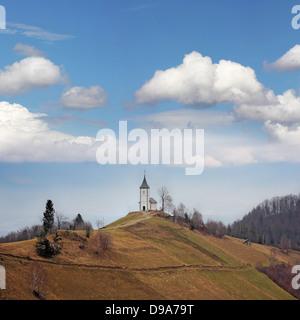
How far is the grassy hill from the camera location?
76.0 m

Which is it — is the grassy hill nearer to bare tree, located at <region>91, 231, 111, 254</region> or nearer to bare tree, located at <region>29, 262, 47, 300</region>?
bare tree, located at <region>29, 262, 47, 300</region>

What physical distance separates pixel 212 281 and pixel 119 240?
2871 cm

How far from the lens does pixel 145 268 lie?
9800cm

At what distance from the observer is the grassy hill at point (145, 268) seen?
76.0 m

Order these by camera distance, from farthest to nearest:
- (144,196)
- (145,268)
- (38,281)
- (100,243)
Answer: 1. (144,196)
2. (100,243)
3. (145,268)
4. (38,281)

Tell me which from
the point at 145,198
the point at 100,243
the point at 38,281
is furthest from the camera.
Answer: the point at 145,198

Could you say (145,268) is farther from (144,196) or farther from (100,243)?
(144,196)

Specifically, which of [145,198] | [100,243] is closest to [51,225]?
[100,243]

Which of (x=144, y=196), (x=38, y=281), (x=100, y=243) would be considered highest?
(x=144, y=196)

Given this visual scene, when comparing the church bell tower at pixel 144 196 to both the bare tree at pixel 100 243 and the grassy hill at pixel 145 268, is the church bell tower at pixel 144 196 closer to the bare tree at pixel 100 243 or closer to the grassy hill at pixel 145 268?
the grassy hill at pixel 145 268

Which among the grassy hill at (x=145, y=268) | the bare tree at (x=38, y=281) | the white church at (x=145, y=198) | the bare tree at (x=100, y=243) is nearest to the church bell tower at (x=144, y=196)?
the white church at (x=145, y=198)

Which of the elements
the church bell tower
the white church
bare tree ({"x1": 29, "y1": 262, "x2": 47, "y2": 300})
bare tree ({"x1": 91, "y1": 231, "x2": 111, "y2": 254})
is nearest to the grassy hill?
bare tree ({"x1": 29, "y1": 262, "x2": 47, "y2": 300})
